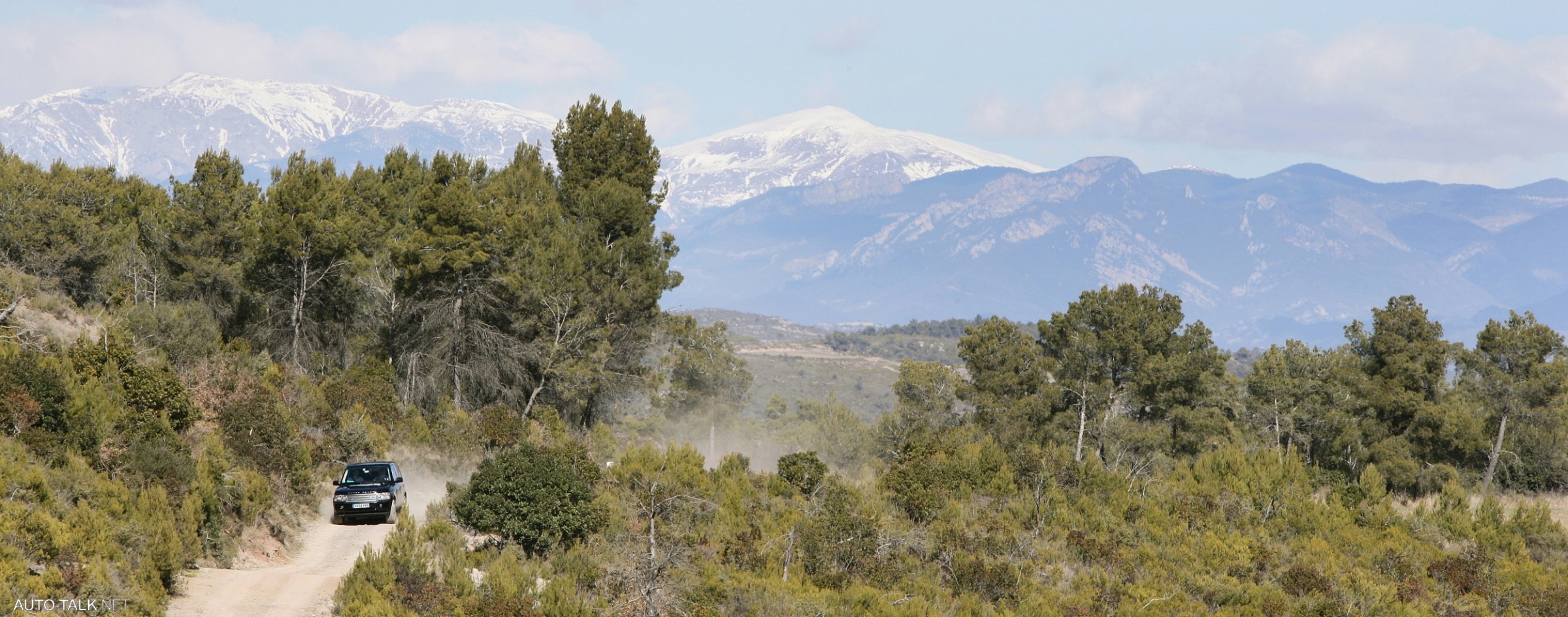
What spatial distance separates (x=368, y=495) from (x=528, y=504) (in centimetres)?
446

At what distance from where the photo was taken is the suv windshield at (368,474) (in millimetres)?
22344

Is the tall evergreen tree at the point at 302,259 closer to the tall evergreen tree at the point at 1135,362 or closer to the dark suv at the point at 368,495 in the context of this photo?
the dark suv at the point at 368,495

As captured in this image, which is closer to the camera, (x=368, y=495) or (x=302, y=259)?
(x=368, y=495)

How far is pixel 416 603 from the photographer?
620 inches

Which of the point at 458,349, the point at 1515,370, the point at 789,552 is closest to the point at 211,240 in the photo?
the point at 458,349

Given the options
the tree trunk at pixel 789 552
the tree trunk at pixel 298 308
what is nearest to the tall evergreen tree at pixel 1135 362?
the tree trunk at pixel 789 552

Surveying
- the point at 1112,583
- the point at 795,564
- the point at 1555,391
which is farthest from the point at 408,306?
the point at 1555,391

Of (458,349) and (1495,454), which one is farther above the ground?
(458,349)

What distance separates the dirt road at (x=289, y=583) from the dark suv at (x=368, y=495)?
324 mm

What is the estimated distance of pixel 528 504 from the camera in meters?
19.6

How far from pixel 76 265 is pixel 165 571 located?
26.5 meters

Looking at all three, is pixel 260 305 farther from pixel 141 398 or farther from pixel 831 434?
pixel 831 434

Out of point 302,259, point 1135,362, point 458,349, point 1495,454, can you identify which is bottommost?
point 1495,454

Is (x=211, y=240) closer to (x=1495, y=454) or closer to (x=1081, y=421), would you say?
(x=1081, y=421)
